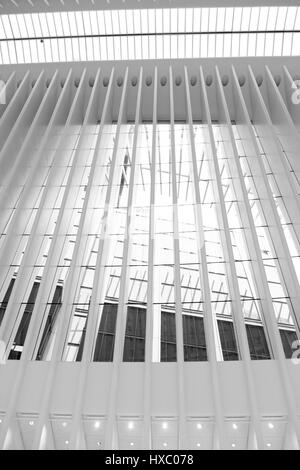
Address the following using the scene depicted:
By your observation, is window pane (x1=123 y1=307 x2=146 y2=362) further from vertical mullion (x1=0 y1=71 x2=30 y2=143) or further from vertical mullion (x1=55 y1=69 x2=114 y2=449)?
vertical mullion (x1=0 y1=71 x2=30 y2=143)

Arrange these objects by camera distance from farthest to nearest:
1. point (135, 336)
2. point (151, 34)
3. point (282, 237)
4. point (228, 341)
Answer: point (151, 34) → point (282, 237) → point (135, 336) → point (228, 341)

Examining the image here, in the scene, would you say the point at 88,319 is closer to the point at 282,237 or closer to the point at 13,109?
the point at 282,237

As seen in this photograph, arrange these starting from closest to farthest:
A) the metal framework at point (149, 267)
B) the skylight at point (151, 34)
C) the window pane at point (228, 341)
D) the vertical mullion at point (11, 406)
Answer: the vertical mullion at point (11, 406) < the metal framework at point (149, 267) < the window pane at point (228, 341) < the skylight at point (151, 34)

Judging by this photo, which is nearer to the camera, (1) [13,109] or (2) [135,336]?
(2) [135,336]

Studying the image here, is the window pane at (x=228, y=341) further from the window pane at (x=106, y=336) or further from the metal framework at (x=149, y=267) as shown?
the window pane at (x=106, y=336)

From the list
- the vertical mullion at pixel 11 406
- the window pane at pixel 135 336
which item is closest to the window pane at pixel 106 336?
the window pane at pixel 135 336

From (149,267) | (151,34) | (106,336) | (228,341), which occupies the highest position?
(151,34)

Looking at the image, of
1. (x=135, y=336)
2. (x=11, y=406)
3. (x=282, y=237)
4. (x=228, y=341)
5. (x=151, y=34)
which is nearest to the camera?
(x=11, y=406)

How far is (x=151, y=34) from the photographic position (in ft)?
45.6

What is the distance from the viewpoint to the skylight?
13727mm

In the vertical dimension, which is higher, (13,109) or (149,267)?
(13,109)

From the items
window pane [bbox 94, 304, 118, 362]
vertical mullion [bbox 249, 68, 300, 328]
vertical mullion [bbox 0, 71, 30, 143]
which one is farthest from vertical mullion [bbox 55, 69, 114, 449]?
vertical mullion [bbox 249, 68, 300, 328]

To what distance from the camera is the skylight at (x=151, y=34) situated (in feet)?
45.0

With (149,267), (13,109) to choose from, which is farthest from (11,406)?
(13,109)
